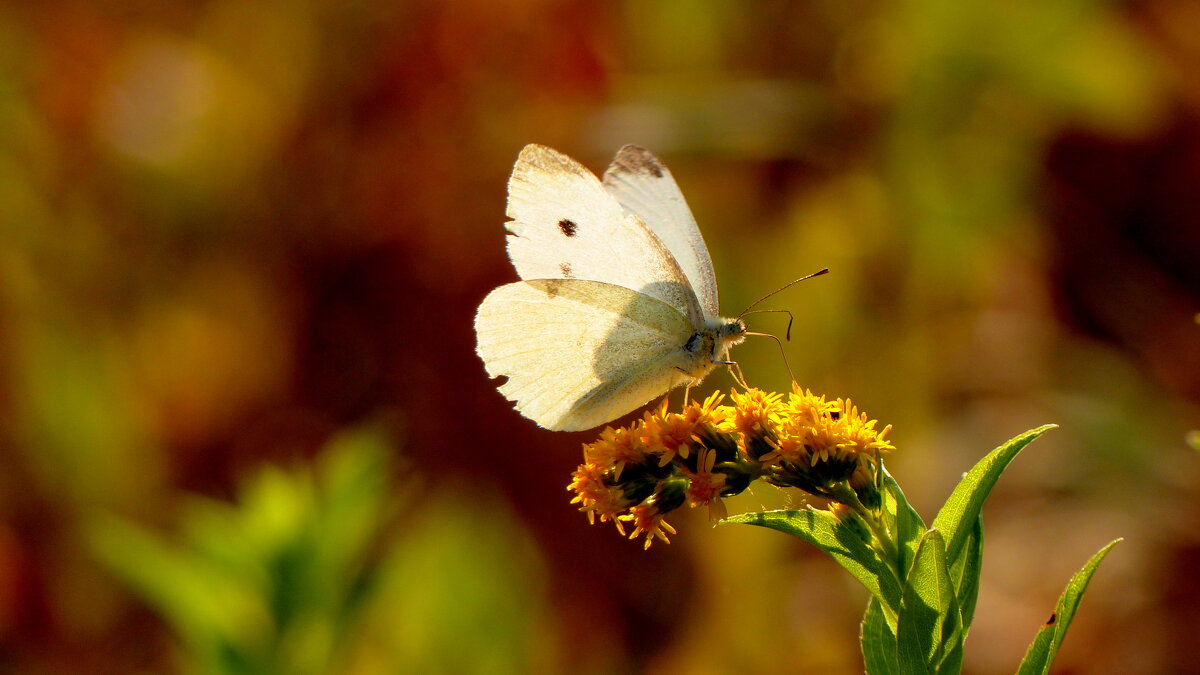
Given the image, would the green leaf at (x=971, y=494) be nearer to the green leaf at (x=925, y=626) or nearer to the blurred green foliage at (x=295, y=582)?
the green leaf at (x=925, y=626)

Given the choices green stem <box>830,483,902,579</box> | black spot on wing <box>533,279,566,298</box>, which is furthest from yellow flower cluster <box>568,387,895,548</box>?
black spot on wing <box>533,279,566,298</box>

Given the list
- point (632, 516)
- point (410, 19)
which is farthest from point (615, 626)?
point (410, 19)

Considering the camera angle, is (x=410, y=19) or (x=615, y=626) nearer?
(x=615, y=626)

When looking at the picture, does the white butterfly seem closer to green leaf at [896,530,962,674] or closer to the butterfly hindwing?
the butterfly hindwing

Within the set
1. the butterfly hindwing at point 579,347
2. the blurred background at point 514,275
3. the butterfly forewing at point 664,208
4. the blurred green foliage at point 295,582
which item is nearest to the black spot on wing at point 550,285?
the butterfly hindwing at point 579,347

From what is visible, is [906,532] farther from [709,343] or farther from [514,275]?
[514,275]

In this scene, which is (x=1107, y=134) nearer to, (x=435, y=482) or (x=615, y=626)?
(x=615, y=626)
